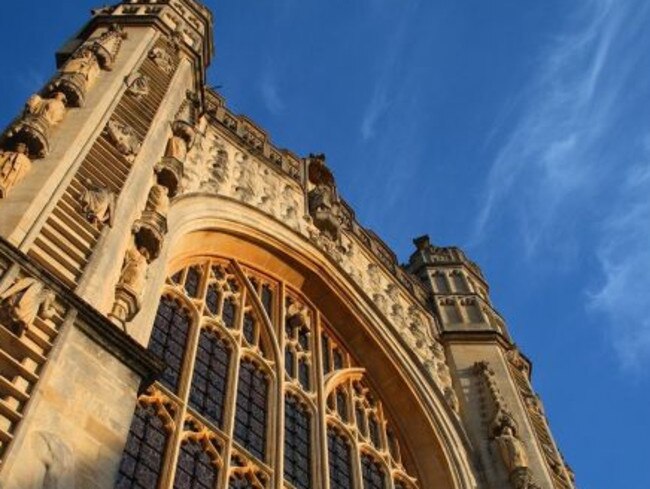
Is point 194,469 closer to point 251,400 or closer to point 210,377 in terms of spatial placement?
point 210,377

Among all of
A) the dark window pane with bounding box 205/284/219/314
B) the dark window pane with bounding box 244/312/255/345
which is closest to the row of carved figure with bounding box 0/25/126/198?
the dark window pane with bounding box 205/284/219/314

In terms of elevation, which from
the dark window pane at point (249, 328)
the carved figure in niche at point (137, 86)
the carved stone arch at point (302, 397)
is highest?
A: the carved figure in niche at point (137, 86)

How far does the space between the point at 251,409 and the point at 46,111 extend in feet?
15.5

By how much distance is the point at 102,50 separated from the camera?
1315cm

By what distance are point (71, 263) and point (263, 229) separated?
7.32 metres

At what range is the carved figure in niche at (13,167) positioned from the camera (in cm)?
859

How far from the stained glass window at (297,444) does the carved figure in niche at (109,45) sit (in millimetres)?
5569

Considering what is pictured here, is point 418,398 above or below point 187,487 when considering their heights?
above

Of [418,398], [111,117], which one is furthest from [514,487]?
[111,117]

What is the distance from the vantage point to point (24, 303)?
6.80 meters

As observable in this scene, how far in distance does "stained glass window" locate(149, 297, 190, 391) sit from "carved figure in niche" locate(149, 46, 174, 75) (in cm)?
451

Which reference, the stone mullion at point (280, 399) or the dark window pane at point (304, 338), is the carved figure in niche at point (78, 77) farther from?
the dark window pane at point (304, 338)

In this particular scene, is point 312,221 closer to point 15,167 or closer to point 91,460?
point 15,167

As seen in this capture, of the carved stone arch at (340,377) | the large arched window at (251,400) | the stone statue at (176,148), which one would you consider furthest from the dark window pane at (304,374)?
the stone statue at (176,148)
